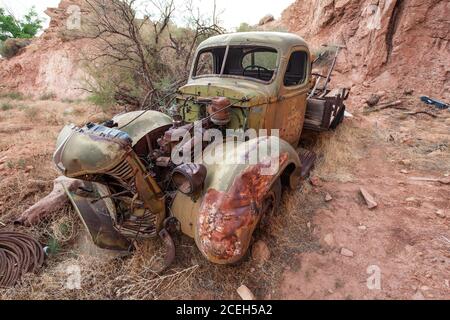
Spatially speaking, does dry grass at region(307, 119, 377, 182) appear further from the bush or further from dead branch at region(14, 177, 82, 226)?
the bush

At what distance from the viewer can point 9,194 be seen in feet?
13.1

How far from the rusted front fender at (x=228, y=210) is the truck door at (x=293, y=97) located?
1.52 m

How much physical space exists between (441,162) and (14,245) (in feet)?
18.6

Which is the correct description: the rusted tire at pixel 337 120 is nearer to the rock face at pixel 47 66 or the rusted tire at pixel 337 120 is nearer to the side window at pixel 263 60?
the side window at pixel 263 60

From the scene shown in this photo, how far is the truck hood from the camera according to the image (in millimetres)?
3408

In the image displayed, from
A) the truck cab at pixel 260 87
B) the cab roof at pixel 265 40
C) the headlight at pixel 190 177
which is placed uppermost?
the cab roof at pixel 265 40

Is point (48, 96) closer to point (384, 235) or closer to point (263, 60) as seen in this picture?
point (263, 60)

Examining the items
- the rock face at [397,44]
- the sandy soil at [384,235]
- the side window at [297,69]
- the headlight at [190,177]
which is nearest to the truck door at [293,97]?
the side window at [297,69]

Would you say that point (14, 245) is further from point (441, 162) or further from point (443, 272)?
point (441, 162)

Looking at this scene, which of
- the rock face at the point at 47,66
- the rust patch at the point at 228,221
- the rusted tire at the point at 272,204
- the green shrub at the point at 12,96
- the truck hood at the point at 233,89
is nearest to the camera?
the rust patch at the point at 228,221

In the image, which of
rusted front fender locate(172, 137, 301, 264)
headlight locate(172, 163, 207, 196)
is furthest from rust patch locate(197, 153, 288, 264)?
headlight locate(172, 163, 207, 196)

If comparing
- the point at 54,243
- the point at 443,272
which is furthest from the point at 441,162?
the point at 54,243

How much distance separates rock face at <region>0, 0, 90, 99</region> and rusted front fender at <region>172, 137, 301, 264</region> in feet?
47.9

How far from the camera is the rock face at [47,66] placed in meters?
15.3
